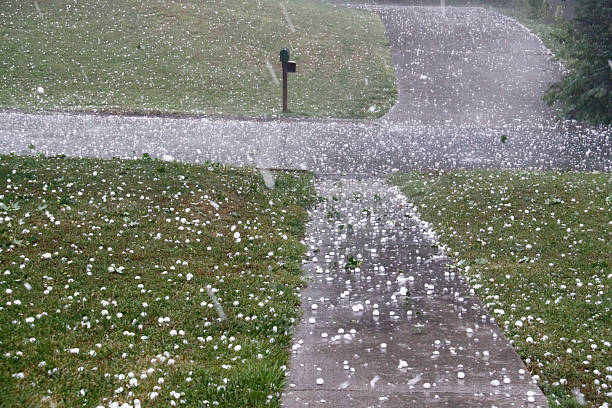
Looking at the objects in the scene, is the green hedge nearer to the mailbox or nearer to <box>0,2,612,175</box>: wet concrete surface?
<box>0,2,612,175</box>: wet concrete surface

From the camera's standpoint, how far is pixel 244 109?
1709cm

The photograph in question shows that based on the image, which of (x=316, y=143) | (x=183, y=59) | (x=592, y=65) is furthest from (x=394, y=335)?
(x=183, y=59)

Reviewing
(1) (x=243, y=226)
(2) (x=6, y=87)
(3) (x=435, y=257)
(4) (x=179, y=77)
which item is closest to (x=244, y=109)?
(4) (x=179, y=77)

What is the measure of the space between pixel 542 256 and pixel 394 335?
2.77 m

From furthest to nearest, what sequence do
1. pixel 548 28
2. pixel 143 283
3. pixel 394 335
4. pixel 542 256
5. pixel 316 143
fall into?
pixel 548 28, pixel 316 143, pixel 542 256, pixel 143 283, pixel 394 335

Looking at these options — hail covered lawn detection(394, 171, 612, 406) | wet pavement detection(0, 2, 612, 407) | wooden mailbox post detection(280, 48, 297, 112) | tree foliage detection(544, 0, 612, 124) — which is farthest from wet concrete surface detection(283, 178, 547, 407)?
tree foliage detection(544, 0, 612, 124)

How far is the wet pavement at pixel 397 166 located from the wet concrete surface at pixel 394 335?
0.04 ft

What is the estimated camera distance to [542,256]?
7.01 metres

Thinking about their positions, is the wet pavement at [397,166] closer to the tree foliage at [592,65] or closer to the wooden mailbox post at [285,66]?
the tree foliage at [592,65]

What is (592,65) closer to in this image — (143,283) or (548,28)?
(143,283)

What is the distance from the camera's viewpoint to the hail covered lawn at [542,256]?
4.67m

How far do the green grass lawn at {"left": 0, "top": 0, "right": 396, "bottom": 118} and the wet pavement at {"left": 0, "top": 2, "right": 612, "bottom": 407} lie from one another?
131cm

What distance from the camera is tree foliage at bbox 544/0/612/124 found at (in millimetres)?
14828

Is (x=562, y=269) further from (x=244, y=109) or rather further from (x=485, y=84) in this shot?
(x=485, y=84)
